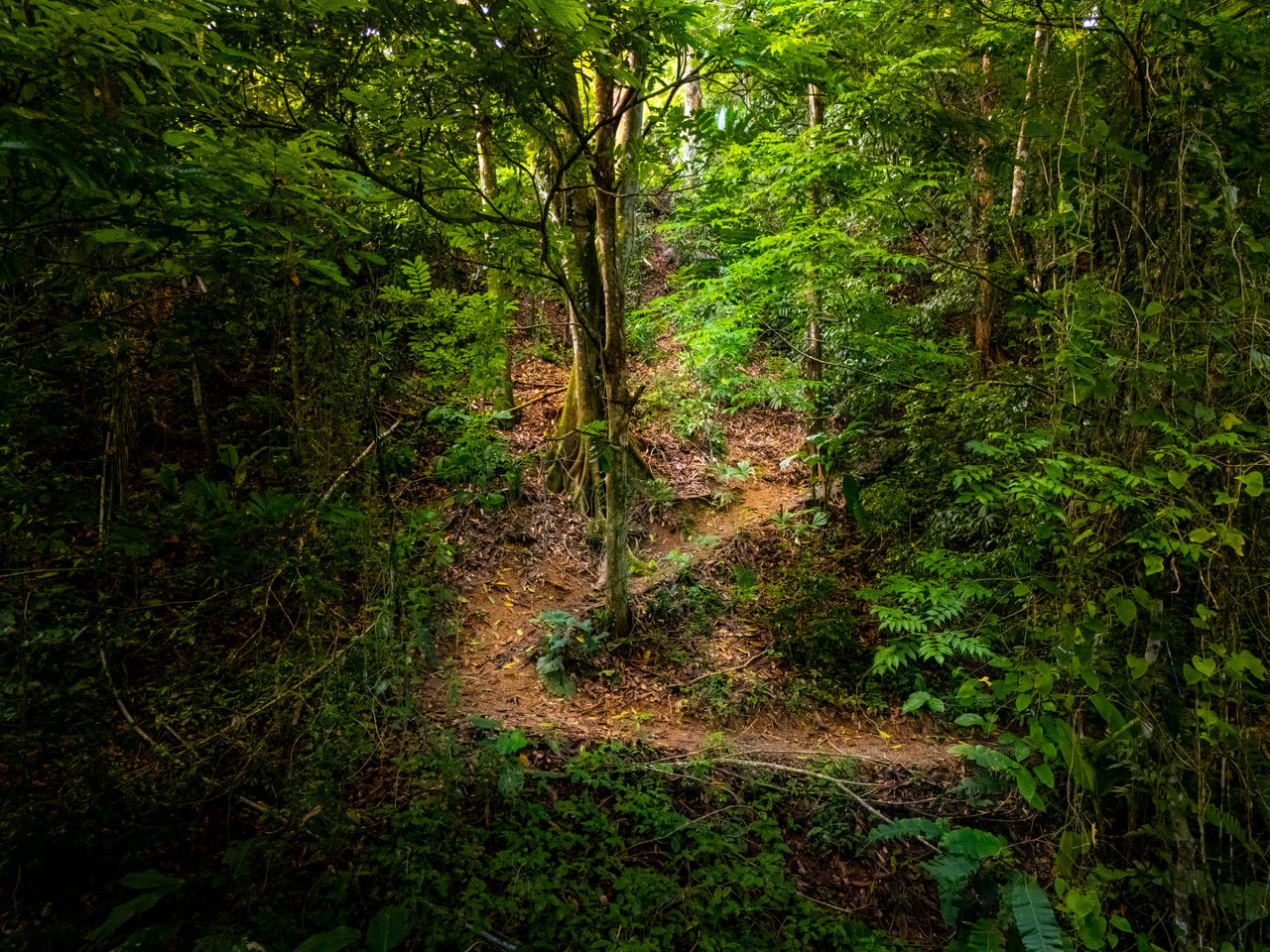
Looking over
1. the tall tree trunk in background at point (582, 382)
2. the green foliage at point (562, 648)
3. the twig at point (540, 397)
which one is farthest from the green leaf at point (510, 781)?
the twig at point (540, 397)

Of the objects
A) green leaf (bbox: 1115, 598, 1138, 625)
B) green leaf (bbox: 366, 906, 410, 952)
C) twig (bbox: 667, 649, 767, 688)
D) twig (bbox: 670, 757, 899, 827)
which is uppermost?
green leaf (bbox: 1115, 598, 1138, 625)

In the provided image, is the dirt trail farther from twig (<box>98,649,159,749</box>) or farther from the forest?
twig (<box>98,649,159,749</box>)

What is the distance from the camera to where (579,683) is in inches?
216

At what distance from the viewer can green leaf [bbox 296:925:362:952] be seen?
2379 mm

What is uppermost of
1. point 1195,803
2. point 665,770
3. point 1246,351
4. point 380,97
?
point 380,97

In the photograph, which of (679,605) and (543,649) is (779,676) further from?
(543,649)

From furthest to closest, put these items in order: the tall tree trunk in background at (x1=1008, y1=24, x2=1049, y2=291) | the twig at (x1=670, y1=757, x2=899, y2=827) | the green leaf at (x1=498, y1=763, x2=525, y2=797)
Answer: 1. the twig at (x1=670, y1=757, x2=899, y2=827)
2. the green leaf at (x1=498, y1=763, x2=525, y2=797)
3. the tall tree trunk in background at (x1=1008, y1=24, x2=1049, y2=291)

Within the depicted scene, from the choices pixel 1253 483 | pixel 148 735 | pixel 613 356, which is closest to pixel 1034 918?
pixel 1253 483

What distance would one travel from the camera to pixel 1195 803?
2.70 m

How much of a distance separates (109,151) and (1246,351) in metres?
4.21

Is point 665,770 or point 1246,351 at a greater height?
point 1246,351

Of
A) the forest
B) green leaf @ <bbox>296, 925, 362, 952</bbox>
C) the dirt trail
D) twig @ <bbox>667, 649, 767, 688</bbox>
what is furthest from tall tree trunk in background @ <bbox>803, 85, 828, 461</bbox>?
green leaf @ <bbox>296, 925, 362, 952</bbox>

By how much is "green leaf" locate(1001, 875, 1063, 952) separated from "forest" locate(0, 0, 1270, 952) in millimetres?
29

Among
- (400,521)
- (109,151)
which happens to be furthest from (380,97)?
(400,521)
